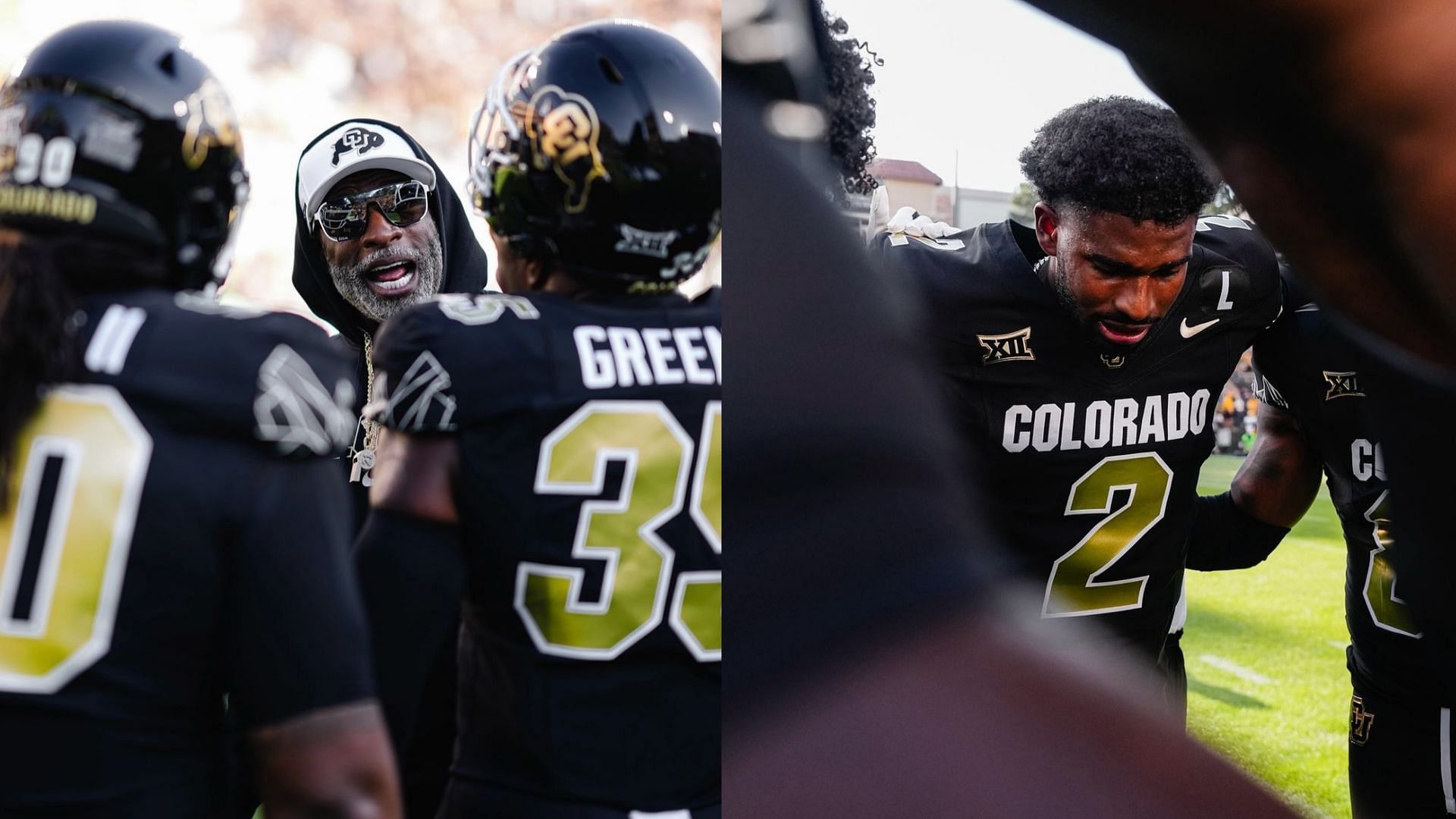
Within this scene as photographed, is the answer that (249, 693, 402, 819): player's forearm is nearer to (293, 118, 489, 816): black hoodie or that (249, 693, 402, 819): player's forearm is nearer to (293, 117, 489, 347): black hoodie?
(293, 118, 489, 816): black hoodie

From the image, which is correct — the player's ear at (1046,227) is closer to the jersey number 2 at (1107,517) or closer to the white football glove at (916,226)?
the white football glove at (916,226)

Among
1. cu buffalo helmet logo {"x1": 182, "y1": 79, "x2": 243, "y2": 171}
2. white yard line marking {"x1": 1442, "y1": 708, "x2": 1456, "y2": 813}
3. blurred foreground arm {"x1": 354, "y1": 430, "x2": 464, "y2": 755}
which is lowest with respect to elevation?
white yard line marking {"x1": 1442, "y1": 708, "x2": 1456, "y2": 813}

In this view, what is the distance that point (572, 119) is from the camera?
996mm

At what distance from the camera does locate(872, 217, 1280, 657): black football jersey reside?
197 cm

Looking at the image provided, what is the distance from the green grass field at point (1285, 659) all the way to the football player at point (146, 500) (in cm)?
A: 224

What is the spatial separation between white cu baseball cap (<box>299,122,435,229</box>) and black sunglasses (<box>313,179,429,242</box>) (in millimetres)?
21

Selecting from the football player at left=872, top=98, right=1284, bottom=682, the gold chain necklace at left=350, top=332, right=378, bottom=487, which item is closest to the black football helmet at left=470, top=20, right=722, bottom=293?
the gold chain necklace at left=350, top=332, right=378, bottom=487

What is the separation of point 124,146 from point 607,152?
369mm

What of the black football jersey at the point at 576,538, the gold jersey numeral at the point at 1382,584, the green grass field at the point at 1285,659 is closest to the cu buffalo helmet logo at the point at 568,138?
the black football jersey at the point at 576,538

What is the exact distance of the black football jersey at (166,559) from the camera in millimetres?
708

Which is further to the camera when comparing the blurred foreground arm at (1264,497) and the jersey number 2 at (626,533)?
the blurred foreground arm at (1264,497)

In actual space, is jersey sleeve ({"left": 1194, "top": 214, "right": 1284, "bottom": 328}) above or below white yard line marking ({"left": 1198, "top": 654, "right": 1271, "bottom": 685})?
above

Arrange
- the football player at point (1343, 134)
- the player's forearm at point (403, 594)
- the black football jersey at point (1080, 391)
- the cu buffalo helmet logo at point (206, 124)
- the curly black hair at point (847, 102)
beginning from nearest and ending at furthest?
the football player at point (1343, 134), the curly black hair at point (847, 102), the cu buffalo helmet logo at point (206, 124), the player's forearm at point (403, 594), the black football jersey at point (1080, 391)

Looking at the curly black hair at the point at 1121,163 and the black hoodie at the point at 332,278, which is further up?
the curly black hair at the point at 1121,163
